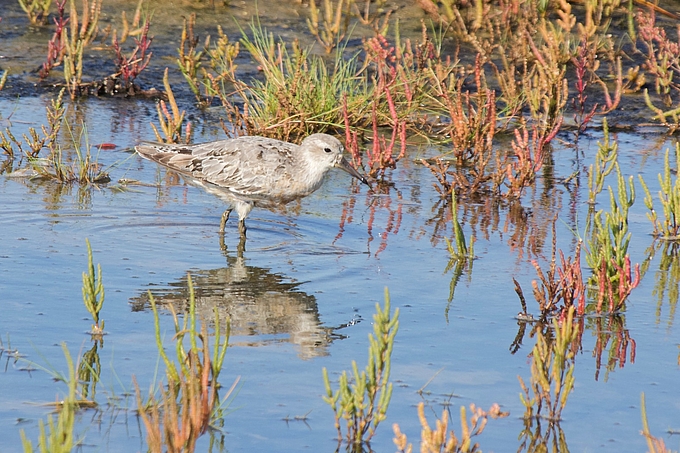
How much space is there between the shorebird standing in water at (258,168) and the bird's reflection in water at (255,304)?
109cm

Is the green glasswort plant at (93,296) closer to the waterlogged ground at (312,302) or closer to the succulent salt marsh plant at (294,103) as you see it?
the waterlogged ground at (312,302)

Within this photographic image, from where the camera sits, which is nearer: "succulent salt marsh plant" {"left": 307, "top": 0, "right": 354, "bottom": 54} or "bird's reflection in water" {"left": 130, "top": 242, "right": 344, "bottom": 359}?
"bird's reflection in water" {"left": 130, "top": 242, "right": 344, "bottom": 359}

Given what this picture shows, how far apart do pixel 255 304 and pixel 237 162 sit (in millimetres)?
2129

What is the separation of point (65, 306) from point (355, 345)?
181 centimetres

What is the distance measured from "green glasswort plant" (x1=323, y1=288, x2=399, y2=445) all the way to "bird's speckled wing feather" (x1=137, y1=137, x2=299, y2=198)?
Answer: 12.3 feet

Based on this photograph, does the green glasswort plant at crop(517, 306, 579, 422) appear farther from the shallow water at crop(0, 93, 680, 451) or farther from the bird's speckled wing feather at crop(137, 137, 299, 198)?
the bird's speckled wing feather at crop(137, 137, 299, 198)

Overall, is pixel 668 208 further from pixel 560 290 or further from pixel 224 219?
pixel 224 219

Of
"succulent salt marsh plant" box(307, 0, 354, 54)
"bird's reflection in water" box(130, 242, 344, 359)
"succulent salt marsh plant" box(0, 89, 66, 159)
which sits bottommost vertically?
"bird's reflection in water" box(130, 242, 344, 359)

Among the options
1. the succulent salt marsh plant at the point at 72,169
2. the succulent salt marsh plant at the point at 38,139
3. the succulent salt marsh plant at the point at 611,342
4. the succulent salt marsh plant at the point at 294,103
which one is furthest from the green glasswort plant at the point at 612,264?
the succulent salt marsh plant at the point at 38,139

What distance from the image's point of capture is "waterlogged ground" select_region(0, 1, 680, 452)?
481cm

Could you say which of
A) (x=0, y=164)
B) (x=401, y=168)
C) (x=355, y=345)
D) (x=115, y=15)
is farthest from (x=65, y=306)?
(x=115, y=15)

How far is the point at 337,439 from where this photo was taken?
4.58m

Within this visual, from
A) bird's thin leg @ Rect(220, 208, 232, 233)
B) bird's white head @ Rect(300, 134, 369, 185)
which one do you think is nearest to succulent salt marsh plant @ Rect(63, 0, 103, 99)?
bird's thin leg @ Rect(220, 208, 232, 233)

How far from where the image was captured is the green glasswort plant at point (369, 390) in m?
4.26
